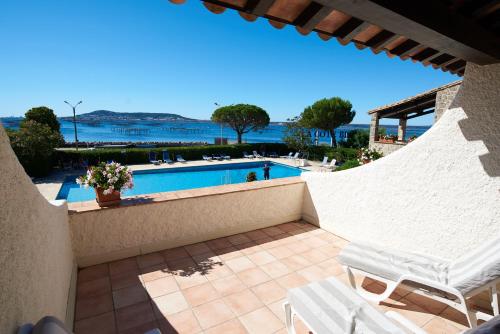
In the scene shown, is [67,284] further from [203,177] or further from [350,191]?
[203,177]

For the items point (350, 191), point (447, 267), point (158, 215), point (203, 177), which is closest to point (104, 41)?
point (203, 177)

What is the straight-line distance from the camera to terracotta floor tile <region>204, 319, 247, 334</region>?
8.88ft

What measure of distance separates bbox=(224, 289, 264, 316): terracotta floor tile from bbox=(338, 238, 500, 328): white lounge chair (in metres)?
1.30

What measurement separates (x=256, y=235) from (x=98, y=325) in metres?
3.03

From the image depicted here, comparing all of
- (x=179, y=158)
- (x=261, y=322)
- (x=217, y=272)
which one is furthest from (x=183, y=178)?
(x=261, y=322)

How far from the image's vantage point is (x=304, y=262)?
415cm

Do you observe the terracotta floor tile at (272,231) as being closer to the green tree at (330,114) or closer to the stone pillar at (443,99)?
the stone pillar at (443,99)

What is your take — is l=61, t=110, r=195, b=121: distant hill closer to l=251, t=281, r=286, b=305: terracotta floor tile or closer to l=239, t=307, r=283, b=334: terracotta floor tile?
l=251, t=281, r=286, b=305: terracotta floor tile

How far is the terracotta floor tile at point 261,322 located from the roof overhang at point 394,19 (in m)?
3.04

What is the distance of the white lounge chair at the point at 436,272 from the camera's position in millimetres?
2516

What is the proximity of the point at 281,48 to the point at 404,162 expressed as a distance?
→ 67.8ft

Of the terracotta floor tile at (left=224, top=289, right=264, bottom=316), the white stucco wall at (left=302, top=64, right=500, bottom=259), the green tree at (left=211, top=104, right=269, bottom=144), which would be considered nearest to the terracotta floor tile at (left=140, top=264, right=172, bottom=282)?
the terracotta floor tile at (left=224, top=289, right=264, bottom=316)

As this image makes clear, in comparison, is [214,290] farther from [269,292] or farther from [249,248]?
[249,248]

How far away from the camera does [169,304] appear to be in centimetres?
310
